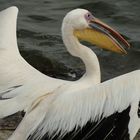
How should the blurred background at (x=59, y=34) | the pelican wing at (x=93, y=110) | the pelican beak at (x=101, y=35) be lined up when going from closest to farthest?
the pelican wing at (x=93, y=110) < the pelican beak at (x=101, y=35) < the blurred background at (x=59, y=34)

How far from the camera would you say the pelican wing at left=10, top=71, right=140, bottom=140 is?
5211 millimetres

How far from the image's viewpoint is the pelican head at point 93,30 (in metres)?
6.39

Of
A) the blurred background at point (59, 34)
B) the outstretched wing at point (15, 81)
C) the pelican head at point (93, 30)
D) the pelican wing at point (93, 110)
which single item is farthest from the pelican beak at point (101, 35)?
the blurred background at point (59, 34)

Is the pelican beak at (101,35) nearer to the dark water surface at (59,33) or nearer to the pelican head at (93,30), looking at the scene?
the pelican head at (93,30)

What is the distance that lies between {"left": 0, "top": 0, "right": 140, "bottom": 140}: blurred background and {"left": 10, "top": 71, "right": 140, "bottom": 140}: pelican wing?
3855 mm

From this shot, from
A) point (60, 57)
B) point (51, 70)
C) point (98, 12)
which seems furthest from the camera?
point (98, 12)

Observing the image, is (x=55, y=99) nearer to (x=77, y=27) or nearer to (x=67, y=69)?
(x=77, y=27)

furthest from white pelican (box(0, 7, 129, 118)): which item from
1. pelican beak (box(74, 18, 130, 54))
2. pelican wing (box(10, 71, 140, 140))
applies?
pelican wing (box(10, 71, 140, 140))

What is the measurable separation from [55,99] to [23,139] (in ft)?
1.61

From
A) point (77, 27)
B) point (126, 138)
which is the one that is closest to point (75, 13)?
point (77, 27)

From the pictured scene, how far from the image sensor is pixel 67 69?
960cm

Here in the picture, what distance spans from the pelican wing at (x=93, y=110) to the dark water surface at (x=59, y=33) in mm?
3876

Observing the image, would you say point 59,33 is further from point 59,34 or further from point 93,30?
point 93,30

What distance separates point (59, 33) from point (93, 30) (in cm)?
457
